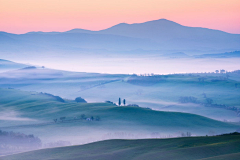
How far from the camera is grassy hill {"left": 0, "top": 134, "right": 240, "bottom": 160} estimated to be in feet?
106

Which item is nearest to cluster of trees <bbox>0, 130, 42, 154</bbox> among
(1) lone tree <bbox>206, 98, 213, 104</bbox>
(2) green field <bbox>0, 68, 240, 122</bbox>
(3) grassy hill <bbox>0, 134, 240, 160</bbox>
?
(3) grassy hill <bbox>0, 134, 240, 160</bbox>

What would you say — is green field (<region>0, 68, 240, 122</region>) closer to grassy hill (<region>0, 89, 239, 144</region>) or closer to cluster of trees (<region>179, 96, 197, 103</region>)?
cluster of trees (<region>179, 96, 197, 103</region>)

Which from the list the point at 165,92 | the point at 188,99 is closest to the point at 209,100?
the point at 188,99

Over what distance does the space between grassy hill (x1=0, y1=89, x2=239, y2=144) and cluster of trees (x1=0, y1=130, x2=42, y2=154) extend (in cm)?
224

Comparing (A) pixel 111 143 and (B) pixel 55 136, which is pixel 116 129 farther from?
(A) pixel 111 143

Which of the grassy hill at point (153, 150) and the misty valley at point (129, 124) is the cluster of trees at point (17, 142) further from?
the grassy hill at point (153, 150)

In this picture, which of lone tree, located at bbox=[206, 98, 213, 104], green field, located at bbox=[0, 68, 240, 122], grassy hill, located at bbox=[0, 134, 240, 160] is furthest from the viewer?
lone tree, located at bbox=[206, 98, 213, 104]

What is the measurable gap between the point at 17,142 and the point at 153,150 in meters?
32.8

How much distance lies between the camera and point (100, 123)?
84125 mm

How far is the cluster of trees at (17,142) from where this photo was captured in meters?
58.2

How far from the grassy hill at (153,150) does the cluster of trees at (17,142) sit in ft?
49.4

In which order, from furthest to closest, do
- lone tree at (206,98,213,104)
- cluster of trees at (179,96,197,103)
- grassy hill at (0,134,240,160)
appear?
cluster of trees at (179,96,197,103)
lone tree at (206,98,213,104)
grassy hill at (0,134,240,160)

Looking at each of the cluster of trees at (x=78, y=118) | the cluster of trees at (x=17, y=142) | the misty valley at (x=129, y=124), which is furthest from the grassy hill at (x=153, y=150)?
the cluster of trees at (x=78, y=118)

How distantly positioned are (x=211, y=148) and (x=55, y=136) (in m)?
42.6
